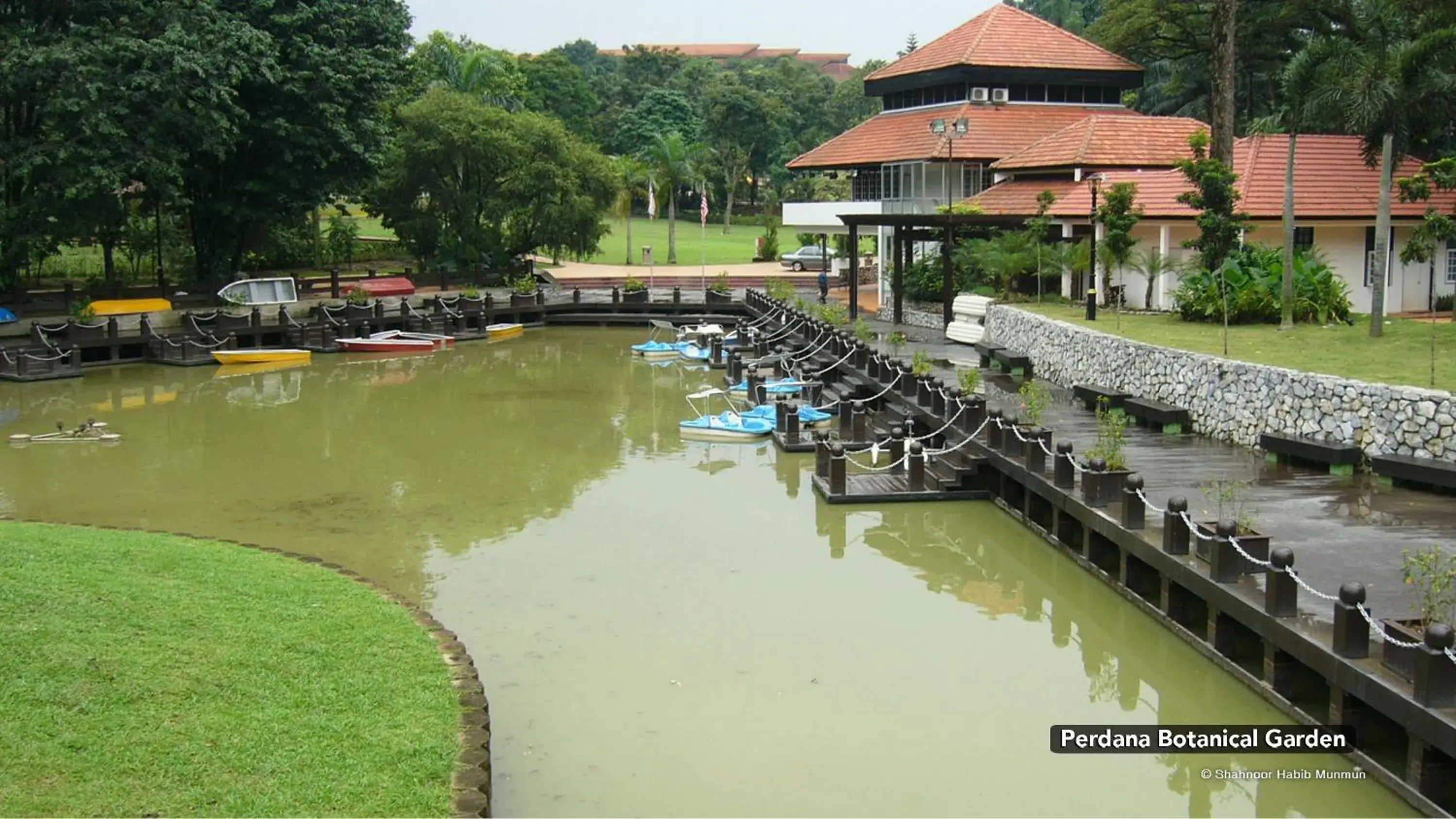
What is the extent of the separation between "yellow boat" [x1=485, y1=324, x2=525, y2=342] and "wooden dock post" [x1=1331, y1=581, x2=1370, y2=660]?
3540 cm

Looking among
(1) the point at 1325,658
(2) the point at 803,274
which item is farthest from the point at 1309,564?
(2) the point at 803,274

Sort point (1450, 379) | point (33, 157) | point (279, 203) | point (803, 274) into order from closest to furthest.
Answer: point (1450, 379) → point (33, 157) → point (279, 203) → point (803, 274)

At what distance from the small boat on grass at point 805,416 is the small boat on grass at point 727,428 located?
184 millimetres

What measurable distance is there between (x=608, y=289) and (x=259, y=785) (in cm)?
4457

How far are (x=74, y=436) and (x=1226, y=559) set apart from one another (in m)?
21.3

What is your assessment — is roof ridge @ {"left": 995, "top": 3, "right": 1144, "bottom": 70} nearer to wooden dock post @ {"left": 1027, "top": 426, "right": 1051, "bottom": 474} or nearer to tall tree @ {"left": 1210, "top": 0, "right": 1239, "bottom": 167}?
tall tree @ {"left": 1210, "top": 0, "right": 1239, "bottom": 167}

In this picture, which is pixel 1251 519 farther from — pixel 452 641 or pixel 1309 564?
pixel 452 641

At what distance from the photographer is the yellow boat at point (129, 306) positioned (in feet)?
125

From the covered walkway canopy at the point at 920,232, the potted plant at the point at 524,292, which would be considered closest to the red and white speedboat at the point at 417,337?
the potted plant at the point at 524,292

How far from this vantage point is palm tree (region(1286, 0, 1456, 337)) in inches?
864

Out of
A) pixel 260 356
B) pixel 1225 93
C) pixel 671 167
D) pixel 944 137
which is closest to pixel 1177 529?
pixel 1225 93

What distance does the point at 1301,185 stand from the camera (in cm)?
→ 2953

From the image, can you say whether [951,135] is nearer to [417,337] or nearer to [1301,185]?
[1301,185]

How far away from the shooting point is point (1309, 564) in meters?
12.4
